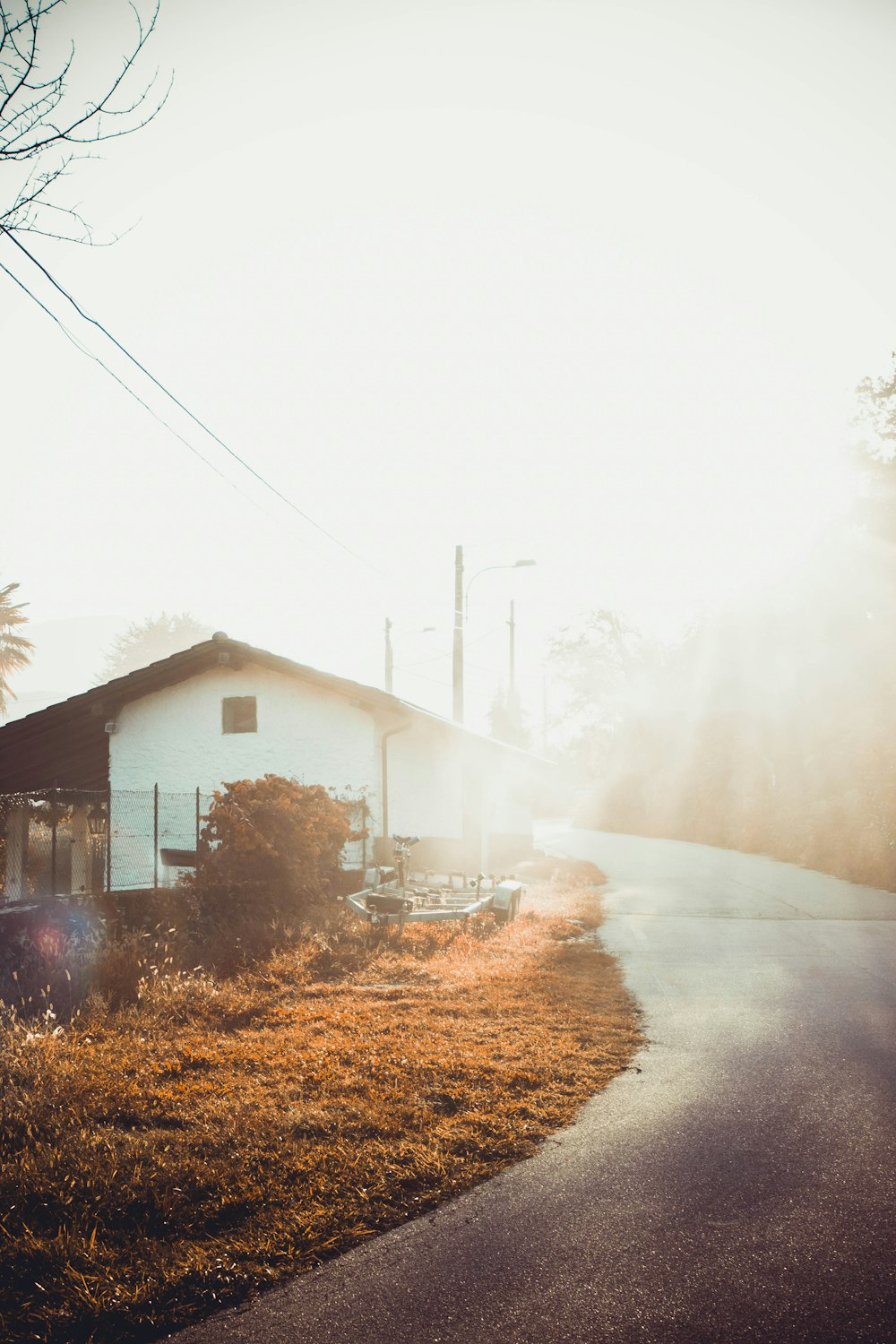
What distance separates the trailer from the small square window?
4852mm

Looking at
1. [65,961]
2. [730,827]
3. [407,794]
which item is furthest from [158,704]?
[730,827]

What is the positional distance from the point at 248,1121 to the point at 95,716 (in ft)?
52.2

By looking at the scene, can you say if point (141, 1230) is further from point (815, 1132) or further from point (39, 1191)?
Result: point (815, 1132)

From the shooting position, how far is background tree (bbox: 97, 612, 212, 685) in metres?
81.2

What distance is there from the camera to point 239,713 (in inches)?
778

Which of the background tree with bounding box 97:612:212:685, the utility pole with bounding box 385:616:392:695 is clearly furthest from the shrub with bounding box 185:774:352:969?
the background tree with bounding box 97:612:212:685

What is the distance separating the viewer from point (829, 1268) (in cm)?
377

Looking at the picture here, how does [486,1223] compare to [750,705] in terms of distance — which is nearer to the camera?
[486,1223]

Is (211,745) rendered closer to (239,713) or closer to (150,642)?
(239,713)

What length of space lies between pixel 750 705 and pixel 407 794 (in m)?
23.9

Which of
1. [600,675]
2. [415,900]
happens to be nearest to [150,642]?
[600,675]

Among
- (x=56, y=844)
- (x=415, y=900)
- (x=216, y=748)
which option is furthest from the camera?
(x=216, y=748)

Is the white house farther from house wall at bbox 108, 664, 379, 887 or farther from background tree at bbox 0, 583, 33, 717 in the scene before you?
background tree at bbox 0, 583, 33, 717

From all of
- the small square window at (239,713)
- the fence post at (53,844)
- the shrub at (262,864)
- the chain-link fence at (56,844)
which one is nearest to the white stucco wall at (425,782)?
the small square window at (239,713)
